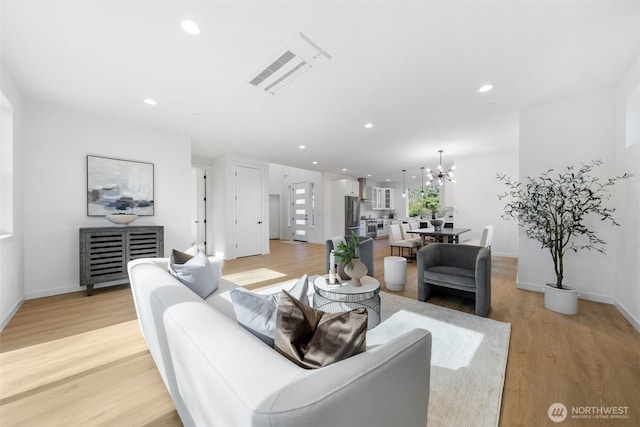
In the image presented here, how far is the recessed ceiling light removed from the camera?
73.8 inches

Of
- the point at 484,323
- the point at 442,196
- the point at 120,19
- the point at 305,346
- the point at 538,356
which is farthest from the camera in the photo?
the point at 442,196

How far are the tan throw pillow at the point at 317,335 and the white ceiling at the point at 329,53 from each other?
205 centimetres

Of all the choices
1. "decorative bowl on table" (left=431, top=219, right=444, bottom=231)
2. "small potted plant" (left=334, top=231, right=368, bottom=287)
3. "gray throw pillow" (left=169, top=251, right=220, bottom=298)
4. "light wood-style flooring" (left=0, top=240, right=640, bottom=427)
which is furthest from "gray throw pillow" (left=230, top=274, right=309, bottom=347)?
"decorative bowl on table" (left=431, top=219, right=444, bottom=231)

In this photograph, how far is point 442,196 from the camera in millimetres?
9555

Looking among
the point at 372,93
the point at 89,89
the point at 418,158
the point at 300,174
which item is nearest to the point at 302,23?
the point at 372,93

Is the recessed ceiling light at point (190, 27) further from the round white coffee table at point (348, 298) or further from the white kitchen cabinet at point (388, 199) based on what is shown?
the white kitchen cabinet at point (388, 199)

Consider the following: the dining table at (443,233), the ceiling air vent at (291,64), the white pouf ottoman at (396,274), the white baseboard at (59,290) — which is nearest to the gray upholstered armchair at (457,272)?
the white pouf ottoman at (396,274)

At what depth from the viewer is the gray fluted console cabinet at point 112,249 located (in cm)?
340

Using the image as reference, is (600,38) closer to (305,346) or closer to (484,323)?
(484,323)

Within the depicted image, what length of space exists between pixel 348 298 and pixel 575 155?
12.1 ft

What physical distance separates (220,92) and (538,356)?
4174mm

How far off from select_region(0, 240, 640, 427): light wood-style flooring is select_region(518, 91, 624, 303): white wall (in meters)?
0.37

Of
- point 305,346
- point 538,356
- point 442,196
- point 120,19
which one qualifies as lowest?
point 538,356

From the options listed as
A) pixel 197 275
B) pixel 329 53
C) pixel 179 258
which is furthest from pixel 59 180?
pixel 329 53
